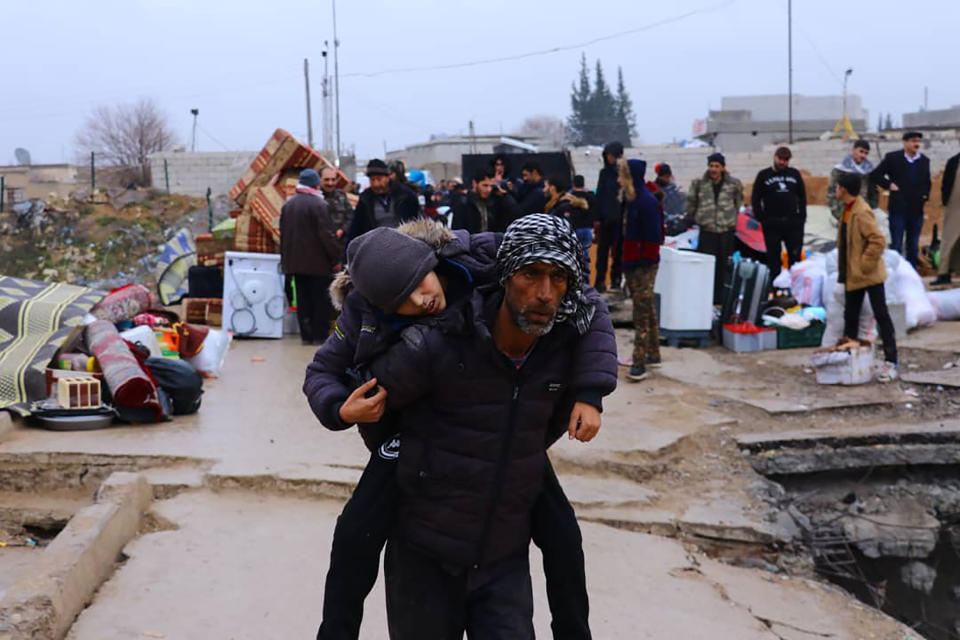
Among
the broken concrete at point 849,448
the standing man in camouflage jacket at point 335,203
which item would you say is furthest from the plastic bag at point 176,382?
the broken concrete at point 849,448

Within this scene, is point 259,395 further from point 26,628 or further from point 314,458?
point 26,628

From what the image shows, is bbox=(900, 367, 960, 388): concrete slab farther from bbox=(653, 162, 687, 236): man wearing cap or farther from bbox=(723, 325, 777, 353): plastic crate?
bbox=(653, 162, 687, 236): man wearing cap

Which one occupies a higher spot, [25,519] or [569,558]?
[569,558]

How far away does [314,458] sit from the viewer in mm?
5078

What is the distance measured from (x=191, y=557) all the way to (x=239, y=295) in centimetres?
547

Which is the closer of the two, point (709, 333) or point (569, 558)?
point (569, 558)

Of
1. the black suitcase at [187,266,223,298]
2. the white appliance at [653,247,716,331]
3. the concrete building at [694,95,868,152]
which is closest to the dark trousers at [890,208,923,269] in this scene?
the white appliance at [653,247,716,331]

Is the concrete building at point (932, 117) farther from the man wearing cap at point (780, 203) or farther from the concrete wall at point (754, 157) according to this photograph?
the man wearing cap at point (780, 203)

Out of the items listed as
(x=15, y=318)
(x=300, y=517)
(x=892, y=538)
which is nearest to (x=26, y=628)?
(x=300, y=517)

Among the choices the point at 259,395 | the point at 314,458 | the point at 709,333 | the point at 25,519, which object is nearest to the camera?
the point at 25,519

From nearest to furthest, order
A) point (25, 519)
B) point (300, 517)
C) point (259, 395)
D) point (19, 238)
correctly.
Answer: point (300, 517)
point (25, 519)
point (259, 395)
point (19, 238)

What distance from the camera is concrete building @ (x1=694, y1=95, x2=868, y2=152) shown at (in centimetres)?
3625

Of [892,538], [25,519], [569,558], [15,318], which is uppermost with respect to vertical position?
[15,318]

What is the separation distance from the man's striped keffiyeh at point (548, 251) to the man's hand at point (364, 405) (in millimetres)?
389
